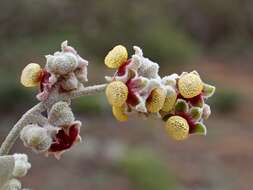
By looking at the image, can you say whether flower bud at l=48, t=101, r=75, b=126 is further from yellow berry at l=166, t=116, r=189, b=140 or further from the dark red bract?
yellow berry at l=166, t=116, r=189, b=140

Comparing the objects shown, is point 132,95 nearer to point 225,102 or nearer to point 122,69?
point 122,69

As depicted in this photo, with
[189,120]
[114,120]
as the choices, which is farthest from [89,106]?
[189,120]

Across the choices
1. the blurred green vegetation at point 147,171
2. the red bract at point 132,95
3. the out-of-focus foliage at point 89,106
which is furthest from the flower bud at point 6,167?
the out-of-focus foliage at point 89,106

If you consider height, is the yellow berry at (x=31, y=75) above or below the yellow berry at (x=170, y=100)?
below

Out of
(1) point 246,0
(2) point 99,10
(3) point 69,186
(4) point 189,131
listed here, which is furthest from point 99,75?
(4) point 189,131

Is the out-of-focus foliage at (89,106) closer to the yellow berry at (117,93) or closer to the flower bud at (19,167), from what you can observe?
the flower bud at (19,167)

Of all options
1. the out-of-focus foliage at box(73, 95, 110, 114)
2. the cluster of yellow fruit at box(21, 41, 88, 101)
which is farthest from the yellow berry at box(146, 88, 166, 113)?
the out-of-focus foliage at box(73, 95, 110, 114)
